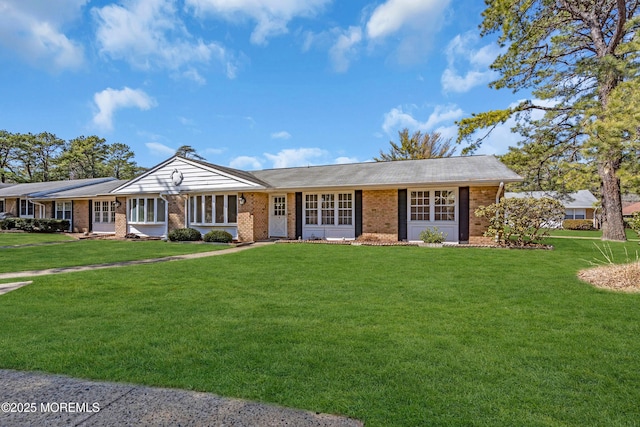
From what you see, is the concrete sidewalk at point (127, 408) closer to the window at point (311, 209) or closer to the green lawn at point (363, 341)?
the green lawn at point (363, 341)

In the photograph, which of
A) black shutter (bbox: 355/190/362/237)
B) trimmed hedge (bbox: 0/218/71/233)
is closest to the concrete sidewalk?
black shutter (bbox: 355/190/362/237)

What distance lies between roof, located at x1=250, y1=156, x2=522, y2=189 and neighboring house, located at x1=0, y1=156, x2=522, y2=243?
0.04 meters

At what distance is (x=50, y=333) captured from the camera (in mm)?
4098

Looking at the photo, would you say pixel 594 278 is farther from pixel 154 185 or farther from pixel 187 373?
pixel 154 185

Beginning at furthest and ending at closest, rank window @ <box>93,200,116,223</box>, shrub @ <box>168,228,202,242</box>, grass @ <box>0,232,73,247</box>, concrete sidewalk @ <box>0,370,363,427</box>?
1. window @ <box>93,200,116,223</box>
2. shrub @ <box>168,228,202,242</box>
3. grass @ <box>0,232,73,247</box>
4. concrete sidewalk @ <box>0,370,363,427</box>

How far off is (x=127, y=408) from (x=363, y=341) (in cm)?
232

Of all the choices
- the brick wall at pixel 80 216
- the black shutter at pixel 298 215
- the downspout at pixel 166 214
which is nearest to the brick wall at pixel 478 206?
the black shutter at pixel 298 215

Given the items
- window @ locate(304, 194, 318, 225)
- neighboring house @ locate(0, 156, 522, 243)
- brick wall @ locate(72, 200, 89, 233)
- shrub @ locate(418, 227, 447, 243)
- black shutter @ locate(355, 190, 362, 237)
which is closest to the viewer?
shrub @ locate(418, 227, 447, 243)

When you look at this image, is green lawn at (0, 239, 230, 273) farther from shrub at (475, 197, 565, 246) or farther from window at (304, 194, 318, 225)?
shrub at (475, 197, 565, 246)

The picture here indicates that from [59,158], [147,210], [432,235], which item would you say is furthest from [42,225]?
[59,158]

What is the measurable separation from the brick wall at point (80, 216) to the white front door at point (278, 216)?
44.4ft

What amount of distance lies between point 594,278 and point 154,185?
18617 mm

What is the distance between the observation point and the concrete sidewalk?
7.68 ft

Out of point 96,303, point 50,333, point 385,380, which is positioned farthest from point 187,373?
point 96,303
